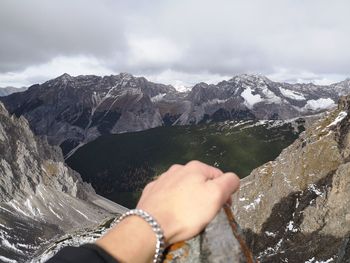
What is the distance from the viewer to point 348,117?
14000cm

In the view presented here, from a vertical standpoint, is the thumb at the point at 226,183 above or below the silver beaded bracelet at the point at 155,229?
above

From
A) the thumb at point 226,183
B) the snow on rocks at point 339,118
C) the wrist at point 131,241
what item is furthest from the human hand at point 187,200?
the snow on rocks at point 339,118

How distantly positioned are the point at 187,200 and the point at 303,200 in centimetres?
11302

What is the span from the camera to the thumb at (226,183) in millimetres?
5887

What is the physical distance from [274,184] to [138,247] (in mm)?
122350

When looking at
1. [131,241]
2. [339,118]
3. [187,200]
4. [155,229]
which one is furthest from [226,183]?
[339,118]

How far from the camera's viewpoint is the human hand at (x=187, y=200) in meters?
5.64

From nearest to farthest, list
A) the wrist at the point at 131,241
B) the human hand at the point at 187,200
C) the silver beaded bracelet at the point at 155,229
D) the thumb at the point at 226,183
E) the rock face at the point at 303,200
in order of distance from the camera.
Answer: the wrist at the point at 131,241 < the silver beaded bracelet at the point at 155,229 < the human hand at the point at 187,200 < the thumb at the point at 226,183 < the rock face at the point at 303,200

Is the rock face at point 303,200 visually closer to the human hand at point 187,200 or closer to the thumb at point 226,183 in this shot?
the thumb at point 226,183

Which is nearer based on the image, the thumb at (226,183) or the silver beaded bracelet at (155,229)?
the silver beaded bracelet at (155,229)

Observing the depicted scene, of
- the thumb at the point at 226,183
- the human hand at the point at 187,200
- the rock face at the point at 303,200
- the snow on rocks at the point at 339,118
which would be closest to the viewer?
the human hand at the point at 187,200

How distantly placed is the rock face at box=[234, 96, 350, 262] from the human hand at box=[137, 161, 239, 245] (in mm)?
84134

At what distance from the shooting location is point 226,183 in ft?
19.5

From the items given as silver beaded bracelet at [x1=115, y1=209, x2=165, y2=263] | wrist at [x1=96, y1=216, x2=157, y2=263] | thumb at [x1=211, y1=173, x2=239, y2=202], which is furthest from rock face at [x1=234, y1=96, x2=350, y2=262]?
wrist at [x1=96, y1=216, x2=157, y2=263]
